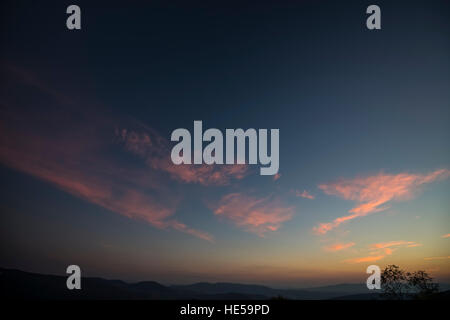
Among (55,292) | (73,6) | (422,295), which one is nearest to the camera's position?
(73,6)

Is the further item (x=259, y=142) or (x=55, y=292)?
(x=55, y=292)

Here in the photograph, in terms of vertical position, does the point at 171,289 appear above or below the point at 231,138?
below

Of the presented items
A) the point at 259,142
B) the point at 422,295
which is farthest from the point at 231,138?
the point at 422,295
